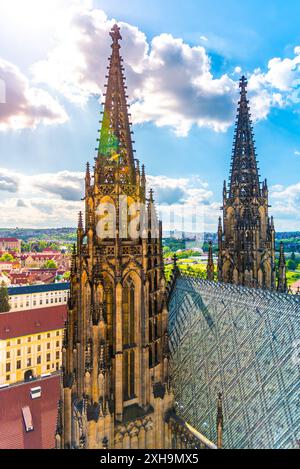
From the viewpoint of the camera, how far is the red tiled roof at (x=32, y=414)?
1074 inches

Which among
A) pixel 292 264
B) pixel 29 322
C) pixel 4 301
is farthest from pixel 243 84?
pixel 292 264

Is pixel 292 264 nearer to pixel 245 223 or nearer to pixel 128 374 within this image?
pixel 245 223

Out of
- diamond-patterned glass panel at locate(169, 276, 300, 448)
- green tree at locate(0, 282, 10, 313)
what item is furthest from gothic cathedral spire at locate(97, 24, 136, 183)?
green tree at locate(0, 282, 10, 313)

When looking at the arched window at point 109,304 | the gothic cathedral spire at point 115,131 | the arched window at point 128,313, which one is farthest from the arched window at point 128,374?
the gothic cathedral spire at point 115,131

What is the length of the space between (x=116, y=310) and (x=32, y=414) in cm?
2249

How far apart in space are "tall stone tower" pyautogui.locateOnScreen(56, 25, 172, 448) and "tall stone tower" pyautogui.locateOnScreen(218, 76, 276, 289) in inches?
731

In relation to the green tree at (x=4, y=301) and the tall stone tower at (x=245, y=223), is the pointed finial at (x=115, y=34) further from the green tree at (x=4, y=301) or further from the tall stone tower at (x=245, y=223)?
the green tree at (x=4, y=301)

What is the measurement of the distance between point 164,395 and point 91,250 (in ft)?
27.9

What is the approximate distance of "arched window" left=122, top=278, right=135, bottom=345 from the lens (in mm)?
15930

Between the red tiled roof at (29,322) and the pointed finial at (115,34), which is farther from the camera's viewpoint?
the red tiled roof at (29,322)

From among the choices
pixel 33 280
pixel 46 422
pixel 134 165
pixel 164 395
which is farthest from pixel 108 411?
pixel 33 280

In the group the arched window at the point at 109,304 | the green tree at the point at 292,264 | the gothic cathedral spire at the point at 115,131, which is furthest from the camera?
the green tree at the point at 292,264

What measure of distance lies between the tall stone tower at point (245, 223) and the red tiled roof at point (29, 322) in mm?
38088

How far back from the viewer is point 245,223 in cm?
3356
